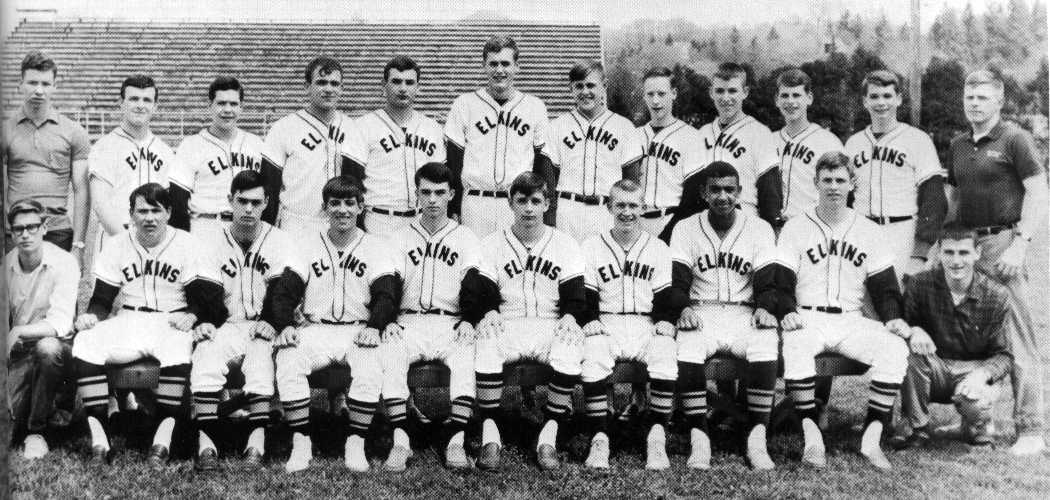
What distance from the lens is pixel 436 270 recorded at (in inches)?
175

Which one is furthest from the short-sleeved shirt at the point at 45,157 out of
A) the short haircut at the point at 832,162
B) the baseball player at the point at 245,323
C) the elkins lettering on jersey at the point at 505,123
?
the short haircut at the point at 832,162

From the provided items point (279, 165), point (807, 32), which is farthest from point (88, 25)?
point (807, 32)

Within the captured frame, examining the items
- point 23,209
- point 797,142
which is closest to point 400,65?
point 23,209

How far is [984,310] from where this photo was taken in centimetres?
455

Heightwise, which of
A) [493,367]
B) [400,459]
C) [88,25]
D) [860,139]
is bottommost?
[400,459]

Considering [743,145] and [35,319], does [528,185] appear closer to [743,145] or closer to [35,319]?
[743,145]

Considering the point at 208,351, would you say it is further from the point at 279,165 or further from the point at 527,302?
the point at 527,302

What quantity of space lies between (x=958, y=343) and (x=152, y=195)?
3.95 metres

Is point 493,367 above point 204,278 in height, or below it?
below

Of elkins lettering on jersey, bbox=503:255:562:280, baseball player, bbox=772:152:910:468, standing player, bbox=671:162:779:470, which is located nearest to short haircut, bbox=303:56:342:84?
elkins lettering on jersey, bbox=503:255:562:280

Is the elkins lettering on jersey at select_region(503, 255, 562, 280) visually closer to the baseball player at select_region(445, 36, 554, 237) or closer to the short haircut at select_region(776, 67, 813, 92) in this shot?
the baseball player at select_region(445, 36, 554, 237)

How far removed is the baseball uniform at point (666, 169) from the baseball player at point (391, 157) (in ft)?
3.59

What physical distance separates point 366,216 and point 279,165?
0.50 m

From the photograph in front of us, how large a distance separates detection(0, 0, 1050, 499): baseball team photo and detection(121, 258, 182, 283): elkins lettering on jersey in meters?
0.01
